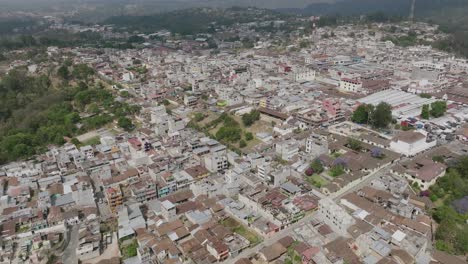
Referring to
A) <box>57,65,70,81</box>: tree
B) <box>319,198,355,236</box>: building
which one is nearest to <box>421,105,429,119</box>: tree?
<box>319,198,355,236</box>: building

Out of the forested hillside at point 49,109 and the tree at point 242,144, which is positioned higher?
the forested hillside at point 49,109

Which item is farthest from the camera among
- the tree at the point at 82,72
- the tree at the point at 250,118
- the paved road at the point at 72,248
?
the tree at the point at 82,72

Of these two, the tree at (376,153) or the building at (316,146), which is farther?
the building at (316,146)

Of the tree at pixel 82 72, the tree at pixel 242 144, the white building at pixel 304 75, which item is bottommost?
the tree at pixel 242 144

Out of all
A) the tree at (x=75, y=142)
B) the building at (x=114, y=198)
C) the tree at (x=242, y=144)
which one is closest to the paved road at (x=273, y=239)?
the building at (x=114, y=198)

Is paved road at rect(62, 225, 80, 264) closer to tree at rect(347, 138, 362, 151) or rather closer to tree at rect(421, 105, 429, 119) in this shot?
tree at rect(347, 138, 362, 151)

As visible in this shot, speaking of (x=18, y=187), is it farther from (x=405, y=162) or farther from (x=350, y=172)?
(x=405, y=162)

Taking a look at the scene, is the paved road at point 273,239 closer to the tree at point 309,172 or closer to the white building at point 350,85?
the tree at point 309,172
